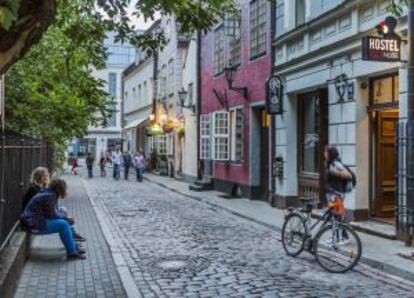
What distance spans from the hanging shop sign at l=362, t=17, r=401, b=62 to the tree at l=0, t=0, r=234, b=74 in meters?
2.40

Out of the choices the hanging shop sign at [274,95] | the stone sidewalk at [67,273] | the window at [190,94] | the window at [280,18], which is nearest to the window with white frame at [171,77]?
the window at [190,94]

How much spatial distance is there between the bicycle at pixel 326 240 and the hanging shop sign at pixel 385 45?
8.56 ft

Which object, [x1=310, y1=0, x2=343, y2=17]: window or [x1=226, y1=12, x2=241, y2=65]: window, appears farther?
[x1=226, y1=12, x2=241, y2=65]: window

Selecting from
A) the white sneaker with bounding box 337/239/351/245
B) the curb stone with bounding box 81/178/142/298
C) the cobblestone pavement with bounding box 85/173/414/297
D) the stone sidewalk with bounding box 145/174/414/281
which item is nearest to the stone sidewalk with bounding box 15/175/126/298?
the curb stone with bounding box 81/178/142/298

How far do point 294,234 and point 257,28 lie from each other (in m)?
10.9

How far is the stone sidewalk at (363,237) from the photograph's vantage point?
9.65 metres

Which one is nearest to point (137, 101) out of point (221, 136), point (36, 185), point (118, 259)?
point (221, 136)

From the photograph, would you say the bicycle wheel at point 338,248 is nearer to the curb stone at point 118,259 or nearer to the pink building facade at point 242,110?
the curb stone at point 118,259

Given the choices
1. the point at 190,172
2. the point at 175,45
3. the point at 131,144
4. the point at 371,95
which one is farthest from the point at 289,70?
the point at 131,144

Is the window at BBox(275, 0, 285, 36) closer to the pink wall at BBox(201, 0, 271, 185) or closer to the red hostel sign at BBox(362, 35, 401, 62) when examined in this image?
the pink wall at BBox(201, 0, 271, 185)

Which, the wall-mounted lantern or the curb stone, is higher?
the wall-mounted lantern

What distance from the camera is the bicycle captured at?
32.3 feet

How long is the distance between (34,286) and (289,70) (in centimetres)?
1081

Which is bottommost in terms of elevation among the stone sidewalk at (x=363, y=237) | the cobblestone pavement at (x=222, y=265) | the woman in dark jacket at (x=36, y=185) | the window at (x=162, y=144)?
the cobblestone pavement at (x=222, y=265)
